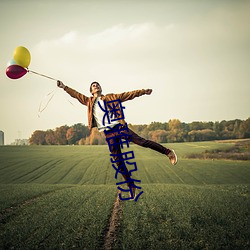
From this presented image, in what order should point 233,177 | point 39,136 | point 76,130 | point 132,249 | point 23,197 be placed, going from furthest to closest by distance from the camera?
1. point 39,136
2. point 76,130
3. point 233,177
4. point 23,197
5. point 132,249

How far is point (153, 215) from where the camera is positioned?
10.3m

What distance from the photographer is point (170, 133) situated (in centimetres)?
5988

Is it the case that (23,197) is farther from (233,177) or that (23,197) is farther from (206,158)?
(206,158)

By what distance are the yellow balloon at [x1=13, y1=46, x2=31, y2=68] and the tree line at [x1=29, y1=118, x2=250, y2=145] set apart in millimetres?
46230

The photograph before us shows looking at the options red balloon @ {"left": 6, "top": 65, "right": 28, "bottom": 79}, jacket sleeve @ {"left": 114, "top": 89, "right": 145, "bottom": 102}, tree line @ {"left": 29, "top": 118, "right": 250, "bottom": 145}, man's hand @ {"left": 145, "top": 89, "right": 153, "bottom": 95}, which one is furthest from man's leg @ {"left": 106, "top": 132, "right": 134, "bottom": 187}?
tree line @ {"left": 29, "top": 118, "right": 250, "bottom": 145}

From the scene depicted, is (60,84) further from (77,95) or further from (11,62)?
(11,62)

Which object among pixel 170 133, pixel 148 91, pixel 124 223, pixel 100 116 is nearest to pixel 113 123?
pixel 100 116

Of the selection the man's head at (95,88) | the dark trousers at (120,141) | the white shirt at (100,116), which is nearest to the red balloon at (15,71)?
the man's head at (95,88)

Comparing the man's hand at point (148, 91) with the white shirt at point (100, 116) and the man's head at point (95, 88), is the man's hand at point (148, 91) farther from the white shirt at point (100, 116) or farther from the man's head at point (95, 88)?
the man's head at point (95, 88)

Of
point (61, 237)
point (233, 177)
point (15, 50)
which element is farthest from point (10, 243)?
point (233, 177)

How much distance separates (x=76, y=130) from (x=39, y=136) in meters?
16.8

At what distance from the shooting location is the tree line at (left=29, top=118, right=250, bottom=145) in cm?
5743

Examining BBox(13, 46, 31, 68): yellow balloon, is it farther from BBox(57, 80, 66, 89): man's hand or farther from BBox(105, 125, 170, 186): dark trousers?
BBox(105, 125, 170, 186): dark trousers

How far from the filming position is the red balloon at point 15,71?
730 cm
